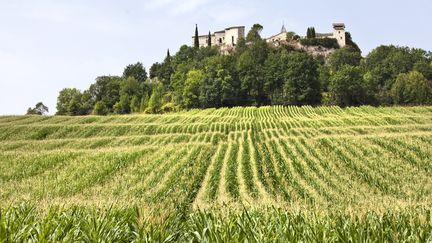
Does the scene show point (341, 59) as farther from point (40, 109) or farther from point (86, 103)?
point (40, 109)

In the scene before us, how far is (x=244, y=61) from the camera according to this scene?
104m

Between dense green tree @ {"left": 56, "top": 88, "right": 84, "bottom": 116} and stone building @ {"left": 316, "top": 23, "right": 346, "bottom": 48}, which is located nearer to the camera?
dense green tree @ {"left": 56, "top": 88, "right": 84, "bottom": 116}

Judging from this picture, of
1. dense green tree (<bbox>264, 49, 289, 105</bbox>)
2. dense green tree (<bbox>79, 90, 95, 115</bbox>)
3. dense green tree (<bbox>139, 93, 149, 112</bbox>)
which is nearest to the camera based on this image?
dense green tree (<bbox>264, 49, 289, 105</bbox>)

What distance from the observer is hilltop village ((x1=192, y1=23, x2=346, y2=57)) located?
141000 millimetres

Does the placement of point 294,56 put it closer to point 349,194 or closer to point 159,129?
point 159,129

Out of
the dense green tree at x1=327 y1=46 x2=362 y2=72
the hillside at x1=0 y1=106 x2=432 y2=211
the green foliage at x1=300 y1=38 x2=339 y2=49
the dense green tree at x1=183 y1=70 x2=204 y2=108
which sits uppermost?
the green foliage at x1=300 y1=38 x2=339 y2=49

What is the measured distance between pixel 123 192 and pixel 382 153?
71.8 feet

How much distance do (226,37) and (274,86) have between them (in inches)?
2740

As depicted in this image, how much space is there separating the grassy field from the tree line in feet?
127

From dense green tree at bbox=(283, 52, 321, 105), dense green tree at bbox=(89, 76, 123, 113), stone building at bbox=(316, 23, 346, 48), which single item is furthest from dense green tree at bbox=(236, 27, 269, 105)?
→ stone building at bbox=(316, 23, 346, 48)

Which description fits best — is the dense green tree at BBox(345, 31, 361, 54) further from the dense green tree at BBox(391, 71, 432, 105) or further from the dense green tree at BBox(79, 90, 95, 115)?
the dense green tree at BBox(79, 90, 95, 115)

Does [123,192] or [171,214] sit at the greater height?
[171,214]

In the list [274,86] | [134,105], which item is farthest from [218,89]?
[134,105]

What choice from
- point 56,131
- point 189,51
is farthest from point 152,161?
point 189,51
